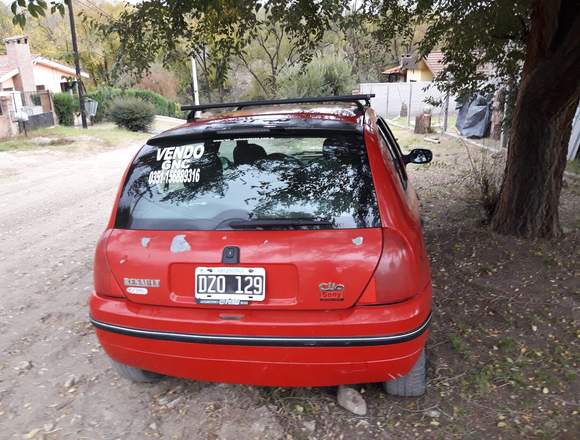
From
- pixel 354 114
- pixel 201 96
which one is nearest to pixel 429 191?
pixel 354 114

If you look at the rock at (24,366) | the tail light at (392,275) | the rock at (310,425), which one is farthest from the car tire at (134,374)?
the tail light at (392,275)

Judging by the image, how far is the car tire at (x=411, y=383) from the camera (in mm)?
2773

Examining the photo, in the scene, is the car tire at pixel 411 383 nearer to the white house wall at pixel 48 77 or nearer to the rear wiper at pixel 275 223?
the rear wiper at pixel 275 223

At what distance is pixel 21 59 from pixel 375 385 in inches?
1420

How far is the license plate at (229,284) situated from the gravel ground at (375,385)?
2.56 feet

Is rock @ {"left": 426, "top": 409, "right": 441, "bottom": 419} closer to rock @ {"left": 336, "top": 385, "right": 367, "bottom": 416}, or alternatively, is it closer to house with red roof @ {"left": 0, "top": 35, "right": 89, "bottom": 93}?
rock @ {"left": 336, "top": 385, "right": 367, "bottom": 416}

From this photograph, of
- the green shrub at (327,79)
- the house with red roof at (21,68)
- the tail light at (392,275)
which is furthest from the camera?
the house with red roof at (21,68)

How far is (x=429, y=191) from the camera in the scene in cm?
824

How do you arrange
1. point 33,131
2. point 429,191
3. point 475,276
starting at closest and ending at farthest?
point 475,276
point 429,191
point 33,131

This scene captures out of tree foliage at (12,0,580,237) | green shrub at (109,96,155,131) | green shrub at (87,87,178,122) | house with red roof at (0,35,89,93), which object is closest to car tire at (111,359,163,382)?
tree foliage at (12,0,580,237)

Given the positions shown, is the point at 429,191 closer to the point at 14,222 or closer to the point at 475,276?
the point at 475,276

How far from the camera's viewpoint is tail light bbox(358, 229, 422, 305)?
2328 mm

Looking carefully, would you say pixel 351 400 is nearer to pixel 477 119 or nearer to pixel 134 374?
pixel 134 374

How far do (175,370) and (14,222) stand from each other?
20.1 feet
